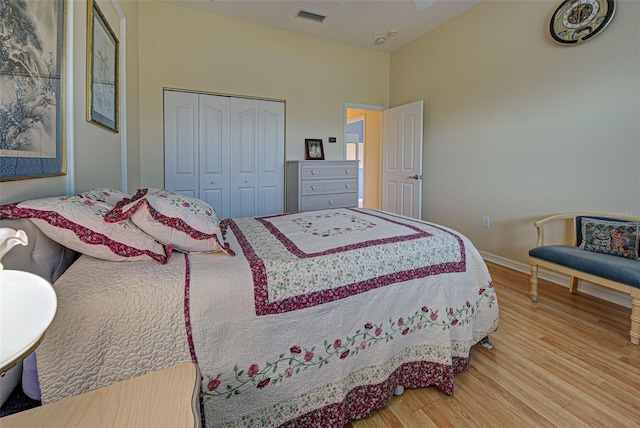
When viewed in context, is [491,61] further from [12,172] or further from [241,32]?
[12,172]

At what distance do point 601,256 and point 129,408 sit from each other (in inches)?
115

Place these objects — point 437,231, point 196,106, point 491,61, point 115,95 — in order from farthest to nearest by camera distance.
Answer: point 196,106 < point 491,61 < point 115,95 < point 437,231

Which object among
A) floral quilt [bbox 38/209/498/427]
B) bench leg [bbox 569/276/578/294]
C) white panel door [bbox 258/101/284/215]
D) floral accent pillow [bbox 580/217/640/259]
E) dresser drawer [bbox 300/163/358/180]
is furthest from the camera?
white panel door [bbox 258/101/284/215]

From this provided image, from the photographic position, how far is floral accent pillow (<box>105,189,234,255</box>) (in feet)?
3.88

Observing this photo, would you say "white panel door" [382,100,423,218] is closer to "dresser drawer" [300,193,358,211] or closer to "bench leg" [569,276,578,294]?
"dresser drawer" [300,193,358,211]

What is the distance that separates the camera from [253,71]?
4.10 metres

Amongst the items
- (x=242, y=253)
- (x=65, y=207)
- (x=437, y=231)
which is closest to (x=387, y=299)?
(x=437, y=231)

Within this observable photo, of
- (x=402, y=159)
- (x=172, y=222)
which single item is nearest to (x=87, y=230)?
(x=172, y=222)

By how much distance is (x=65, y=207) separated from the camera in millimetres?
1078

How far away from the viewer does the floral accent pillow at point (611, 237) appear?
7.42ft

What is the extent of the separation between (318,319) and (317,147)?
3.59 meters

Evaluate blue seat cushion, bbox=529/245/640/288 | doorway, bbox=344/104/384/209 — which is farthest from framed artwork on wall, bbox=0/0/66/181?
doorway, bbox=344/104/384/209

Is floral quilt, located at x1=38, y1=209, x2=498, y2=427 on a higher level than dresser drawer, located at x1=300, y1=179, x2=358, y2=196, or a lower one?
lower

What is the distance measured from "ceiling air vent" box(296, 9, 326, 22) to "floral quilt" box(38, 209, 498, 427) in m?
3.15
